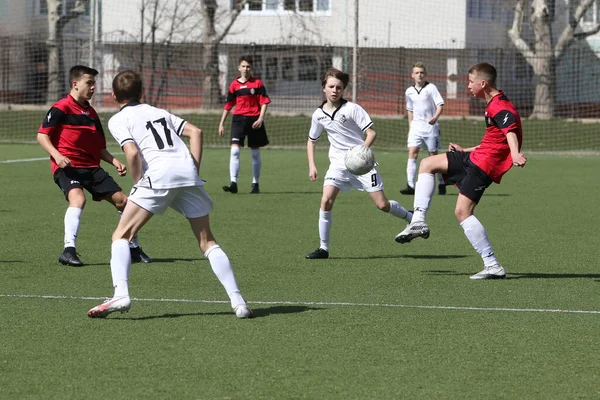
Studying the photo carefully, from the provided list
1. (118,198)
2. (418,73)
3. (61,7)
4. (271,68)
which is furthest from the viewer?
(61,7)

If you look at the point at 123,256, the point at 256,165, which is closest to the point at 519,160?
the point at 123,256

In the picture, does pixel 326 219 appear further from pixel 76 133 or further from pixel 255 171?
pixel 255 171

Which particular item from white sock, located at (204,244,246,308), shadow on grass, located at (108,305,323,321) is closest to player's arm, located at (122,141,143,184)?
white sock, located at (204,244,246,308)

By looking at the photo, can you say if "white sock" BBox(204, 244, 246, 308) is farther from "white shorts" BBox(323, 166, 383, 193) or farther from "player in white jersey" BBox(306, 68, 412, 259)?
"white shorts" BBox(323, 166, 383, 193)

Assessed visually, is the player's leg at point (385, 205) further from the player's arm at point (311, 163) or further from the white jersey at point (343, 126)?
the player's arm at point (311, 163)

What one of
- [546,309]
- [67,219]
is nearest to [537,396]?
[546,309]

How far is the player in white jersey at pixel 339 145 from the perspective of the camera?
1041cm

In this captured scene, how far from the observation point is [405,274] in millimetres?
9430

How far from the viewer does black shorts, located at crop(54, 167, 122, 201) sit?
10102mm

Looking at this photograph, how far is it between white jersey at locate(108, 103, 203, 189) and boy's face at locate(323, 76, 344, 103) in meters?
3.22

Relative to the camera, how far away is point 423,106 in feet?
56.0

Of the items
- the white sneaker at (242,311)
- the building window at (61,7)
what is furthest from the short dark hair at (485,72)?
the building window at (61,7)

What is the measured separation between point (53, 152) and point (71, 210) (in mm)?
682

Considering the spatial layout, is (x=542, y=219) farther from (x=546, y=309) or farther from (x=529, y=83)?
(x=529, y=83)
